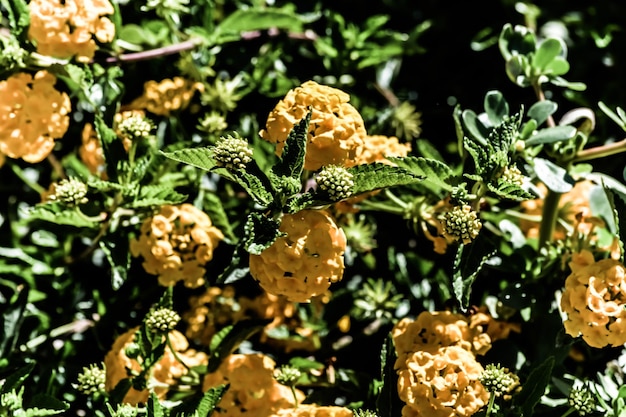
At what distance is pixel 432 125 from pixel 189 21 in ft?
2.72

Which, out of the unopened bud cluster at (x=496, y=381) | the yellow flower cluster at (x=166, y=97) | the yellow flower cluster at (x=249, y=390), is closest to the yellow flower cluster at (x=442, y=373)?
the unopened bud cluster at (x=496, y=381)

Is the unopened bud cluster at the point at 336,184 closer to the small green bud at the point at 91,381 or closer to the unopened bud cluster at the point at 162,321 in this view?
the unopened bud cluster at the point at 162,321

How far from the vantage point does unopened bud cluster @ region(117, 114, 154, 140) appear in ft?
6.16

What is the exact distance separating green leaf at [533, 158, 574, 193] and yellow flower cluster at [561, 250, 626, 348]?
0.19 metres

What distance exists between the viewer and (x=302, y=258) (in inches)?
62.4

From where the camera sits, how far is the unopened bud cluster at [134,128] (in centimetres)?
188

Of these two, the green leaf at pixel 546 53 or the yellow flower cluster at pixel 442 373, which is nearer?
the yellow flower cluster at pixel 442 373

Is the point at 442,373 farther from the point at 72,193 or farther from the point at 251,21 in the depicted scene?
the point at 251,21

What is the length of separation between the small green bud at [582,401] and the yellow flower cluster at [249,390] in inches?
24.3

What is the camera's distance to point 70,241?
7.04 feet

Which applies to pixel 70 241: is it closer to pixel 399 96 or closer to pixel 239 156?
pixel 239 156

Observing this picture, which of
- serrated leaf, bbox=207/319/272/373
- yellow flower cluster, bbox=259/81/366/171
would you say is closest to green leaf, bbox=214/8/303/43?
yellow flower cluster, bbox=259/81/366/171

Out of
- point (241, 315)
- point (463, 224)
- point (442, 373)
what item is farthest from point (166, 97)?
point (442, 373)

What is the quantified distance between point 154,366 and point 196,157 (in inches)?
22.9
